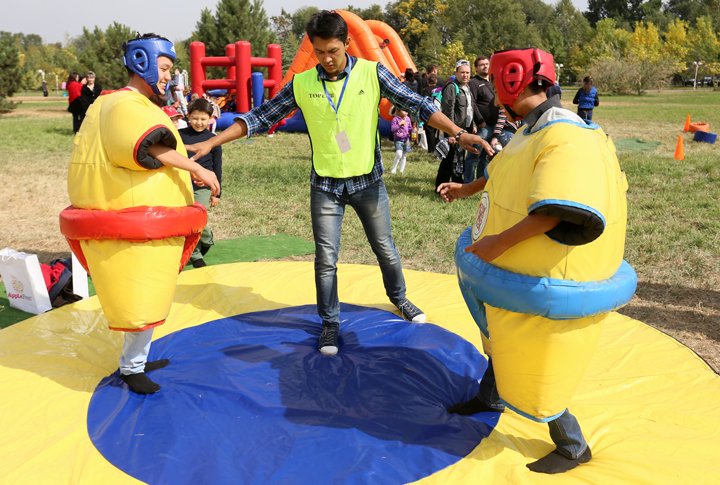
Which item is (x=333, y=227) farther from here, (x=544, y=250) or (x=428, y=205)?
(x=428, y=205)

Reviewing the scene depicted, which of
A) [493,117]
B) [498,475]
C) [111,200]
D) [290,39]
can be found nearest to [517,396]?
[498,475]

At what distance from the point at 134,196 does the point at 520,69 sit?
5.55 feet

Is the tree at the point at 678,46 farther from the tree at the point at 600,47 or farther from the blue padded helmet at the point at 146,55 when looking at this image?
the blue padded helmet at the point at 146,55

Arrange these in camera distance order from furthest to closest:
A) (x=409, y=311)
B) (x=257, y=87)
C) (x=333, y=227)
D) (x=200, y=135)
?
(x=257, y=87)
(x=200, y=135)
(x=409, y=311)
(x=333, y=227)

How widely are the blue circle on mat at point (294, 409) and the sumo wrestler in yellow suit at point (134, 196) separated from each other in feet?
1.43

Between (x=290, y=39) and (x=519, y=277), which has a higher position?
(x=290, y=39)

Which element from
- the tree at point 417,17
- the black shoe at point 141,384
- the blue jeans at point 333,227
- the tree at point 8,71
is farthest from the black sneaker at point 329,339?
the tree at point 417,17

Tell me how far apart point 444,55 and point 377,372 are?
149 feet

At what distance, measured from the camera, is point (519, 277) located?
2.17 meters

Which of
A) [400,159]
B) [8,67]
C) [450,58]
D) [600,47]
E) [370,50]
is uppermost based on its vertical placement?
[600,47]

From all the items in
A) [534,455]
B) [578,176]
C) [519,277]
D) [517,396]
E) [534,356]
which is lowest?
[534,455]

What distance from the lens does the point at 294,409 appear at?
292cm

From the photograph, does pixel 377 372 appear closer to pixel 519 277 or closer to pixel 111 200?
pixel 519 277

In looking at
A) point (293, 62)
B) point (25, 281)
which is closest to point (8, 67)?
point (293, 62)
